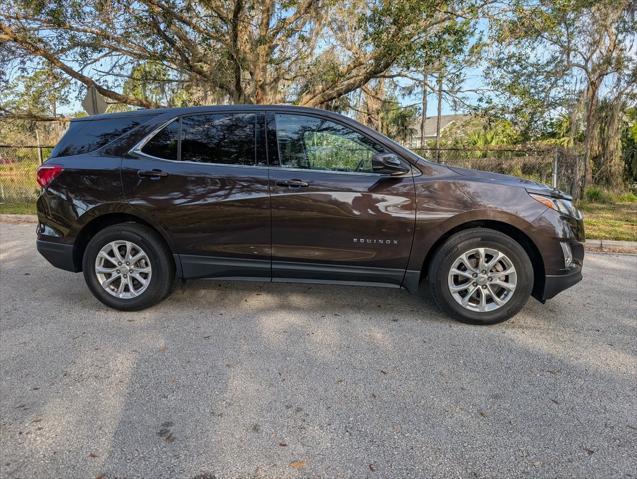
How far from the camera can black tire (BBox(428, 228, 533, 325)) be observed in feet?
11.5

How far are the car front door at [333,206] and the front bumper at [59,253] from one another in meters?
1.91

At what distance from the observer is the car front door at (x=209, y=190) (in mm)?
3619

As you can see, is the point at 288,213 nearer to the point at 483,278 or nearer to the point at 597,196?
the point at 483,278

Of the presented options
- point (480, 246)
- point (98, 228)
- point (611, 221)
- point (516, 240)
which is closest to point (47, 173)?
point (98, 228)

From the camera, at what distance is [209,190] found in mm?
3625

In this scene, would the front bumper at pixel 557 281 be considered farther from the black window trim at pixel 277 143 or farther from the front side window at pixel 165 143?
the front side window at pixel 165 143

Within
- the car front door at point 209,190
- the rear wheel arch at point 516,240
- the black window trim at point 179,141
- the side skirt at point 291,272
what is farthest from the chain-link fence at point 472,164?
the car front door at point 209,190

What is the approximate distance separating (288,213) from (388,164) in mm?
931

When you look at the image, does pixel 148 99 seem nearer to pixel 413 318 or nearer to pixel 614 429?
pixel 413 318

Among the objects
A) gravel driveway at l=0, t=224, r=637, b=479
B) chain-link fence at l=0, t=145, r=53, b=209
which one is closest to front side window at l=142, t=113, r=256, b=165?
gravel driveway at l=0, t=224, r=637, b=479

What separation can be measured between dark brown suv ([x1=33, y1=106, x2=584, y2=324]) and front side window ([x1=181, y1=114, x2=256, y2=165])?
0.01 m

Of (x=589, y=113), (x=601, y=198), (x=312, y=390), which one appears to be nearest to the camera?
(x=312, y=390)

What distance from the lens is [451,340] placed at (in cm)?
333

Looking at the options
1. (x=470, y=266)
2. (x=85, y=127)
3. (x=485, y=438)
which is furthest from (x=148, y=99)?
(x=485, y=438)
